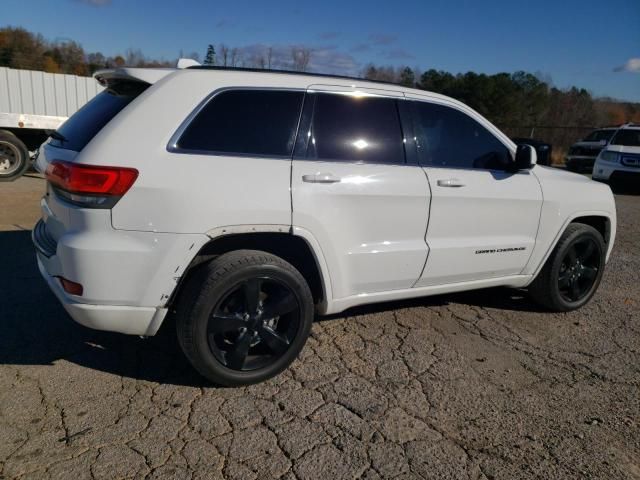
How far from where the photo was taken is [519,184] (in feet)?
13.1

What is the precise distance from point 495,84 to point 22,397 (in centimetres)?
3315

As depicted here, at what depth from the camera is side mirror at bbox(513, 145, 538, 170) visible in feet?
12.8

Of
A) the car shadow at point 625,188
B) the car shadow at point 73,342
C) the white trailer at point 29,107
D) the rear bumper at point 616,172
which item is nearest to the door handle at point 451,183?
the car shadow at point 73,342

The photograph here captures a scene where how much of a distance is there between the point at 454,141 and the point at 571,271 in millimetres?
1800

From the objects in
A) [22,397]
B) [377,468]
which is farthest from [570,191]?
[22,397]

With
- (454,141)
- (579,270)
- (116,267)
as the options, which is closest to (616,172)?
(579,270)

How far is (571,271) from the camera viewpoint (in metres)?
4.56

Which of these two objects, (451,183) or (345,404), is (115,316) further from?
(451,183)

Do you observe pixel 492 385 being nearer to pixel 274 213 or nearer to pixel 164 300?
pixel 274 213

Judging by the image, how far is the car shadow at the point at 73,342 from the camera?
3.23 metres

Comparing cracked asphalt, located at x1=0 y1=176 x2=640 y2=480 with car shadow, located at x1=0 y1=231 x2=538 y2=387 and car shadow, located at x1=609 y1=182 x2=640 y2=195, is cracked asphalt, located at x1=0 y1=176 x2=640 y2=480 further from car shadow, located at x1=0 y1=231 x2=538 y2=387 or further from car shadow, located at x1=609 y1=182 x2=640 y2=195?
car shadow, located at x1=609 y1=182 x2=640 y2=195

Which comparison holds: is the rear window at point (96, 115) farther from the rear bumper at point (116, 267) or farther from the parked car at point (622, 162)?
the parked car at point (622, 162)

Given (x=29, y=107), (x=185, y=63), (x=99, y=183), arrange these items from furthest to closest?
(x=29, y=107) → (x=185, y=63) → (x=99, y=183)

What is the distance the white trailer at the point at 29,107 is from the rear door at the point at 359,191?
330 inches
